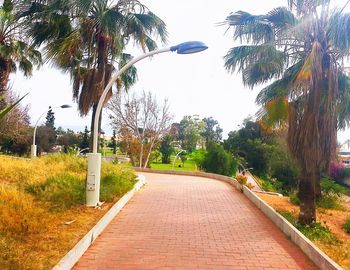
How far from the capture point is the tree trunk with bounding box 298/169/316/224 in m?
9.25

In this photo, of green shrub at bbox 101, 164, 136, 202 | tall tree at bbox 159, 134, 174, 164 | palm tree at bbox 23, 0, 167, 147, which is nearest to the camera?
green shrub at bbox 101, 164, 136, 202

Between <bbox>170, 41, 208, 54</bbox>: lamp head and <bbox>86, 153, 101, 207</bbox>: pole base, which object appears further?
<bbox>86, 153, 101, 207</bbox>: pole base

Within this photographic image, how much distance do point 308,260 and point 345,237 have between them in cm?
371

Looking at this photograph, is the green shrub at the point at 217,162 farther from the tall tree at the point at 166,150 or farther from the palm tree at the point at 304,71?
the tall tree at the point at 166,150

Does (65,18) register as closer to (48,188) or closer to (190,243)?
(48,188)

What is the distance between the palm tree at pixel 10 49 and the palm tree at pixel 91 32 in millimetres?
2530

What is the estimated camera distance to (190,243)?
6.63 metres

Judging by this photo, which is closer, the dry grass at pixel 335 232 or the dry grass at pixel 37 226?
the dry grass at pixel 37 226

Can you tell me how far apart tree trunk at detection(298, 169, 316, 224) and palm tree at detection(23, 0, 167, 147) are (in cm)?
733

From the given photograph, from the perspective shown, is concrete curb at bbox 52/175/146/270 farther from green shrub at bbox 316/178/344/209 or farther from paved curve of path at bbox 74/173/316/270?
green shrub at bbox 316/178/344/209

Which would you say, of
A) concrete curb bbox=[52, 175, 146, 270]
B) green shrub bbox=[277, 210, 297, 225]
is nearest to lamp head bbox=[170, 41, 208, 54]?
concrete curb bbox=[52, 175, 146, 270]

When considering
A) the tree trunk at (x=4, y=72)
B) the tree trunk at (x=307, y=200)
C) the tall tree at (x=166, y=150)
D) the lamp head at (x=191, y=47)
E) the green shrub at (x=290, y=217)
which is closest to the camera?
the lamp head at (x=191, y=47)

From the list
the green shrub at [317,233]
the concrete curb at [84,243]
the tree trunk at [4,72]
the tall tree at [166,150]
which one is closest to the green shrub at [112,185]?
the concrete curb at [84,243]

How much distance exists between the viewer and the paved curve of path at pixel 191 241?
559 centimetres
